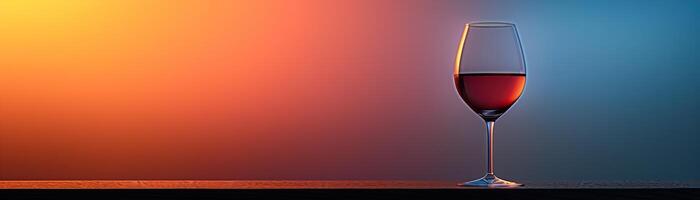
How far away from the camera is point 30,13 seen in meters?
2.15

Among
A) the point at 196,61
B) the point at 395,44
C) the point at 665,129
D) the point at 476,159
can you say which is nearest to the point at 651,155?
the point at 665,129

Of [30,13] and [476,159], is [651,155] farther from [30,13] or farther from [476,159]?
[30,13]

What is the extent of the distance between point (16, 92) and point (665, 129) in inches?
54.9

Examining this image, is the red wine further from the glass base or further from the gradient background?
the gradient background

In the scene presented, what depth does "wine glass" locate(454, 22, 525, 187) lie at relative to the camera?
3.01 feet

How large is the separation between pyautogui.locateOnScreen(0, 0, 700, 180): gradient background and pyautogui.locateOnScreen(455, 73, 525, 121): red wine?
3.94ft

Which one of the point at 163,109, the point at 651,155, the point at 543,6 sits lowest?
the point at 651,155

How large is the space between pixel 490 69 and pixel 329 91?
1.26 metres

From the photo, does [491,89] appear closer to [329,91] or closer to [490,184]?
[490,184]

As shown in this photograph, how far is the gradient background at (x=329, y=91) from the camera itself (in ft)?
7.00
